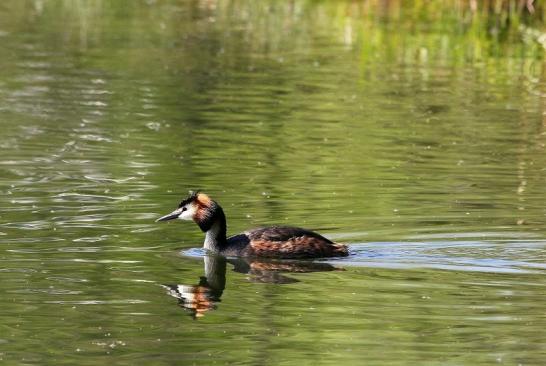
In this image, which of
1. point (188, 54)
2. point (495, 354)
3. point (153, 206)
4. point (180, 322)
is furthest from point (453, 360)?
point (188, 54)

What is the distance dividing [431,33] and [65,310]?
21.5 m

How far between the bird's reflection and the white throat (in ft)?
0.30

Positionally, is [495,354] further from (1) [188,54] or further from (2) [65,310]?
(1) [188,54]

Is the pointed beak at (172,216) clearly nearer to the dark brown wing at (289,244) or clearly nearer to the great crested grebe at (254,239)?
the great crested grebe at (254,239)

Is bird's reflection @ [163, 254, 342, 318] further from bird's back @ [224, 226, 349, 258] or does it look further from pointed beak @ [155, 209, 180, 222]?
pointed beak @ [155, 209, 180, 222]

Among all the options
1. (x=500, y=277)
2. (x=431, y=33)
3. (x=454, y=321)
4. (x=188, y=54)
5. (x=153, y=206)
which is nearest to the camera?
(x=454, y=321)

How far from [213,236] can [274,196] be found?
2.32m

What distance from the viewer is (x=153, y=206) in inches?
564

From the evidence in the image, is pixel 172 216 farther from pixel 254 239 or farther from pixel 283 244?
pixel 283 244

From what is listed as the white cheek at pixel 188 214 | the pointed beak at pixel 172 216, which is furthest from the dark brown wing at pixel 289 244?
the pointed beak at pixel 172 216

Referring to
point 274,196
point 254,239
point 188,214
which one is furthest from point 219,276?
point 274,196

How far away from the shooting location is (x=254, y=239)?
40.7 feet

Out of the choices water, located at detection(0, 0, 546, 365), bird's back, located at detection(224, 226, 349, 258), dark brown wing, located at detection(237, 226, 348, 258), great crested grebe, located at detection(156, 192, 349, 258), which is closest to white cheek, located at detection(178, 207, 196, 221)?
great crested grebe, located at detection(156, 192, 349, 258)

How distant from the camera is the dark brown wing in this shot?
12125 mm
